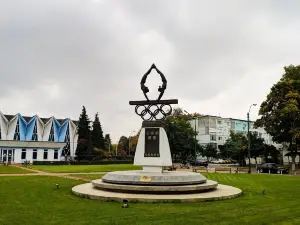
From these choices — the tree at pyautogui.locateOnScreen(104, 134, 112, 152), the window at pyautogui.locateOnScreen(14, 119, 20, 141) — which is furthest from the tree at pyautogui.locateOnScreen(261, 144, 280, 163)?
the tree at pyautogui.locateOnScreen(104, 134, 112, 152)

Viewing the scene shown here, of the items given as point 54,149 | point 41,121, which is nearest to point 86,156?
point 54,149

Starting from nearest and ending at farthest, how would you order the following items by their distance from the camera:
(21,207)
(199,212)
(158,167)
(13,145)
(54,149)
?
(199,212) < (21,207) < (158,167) < (13,145) < (54,149)

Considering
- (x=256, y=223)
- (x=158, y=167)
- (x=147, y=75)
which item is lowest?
(x=256, y=223)

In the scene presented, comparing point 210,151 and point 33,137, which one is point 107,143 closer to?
point 33,137

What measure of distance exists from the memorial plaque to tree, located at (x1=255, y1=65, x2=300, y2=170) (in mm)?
25223

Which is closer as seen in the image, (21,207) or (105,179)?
(21,207)

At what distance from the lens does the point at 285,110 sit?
131 feet

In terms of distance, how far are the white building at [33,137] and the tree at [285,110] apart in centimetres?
4817

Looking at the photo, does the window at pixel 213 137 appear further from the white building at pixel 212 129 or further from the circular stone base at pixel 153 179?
the circular stone base at pixel 153 179

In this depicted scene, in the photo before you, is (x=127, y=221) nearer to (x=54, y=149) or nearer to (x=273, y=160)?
(x=273, y=160)

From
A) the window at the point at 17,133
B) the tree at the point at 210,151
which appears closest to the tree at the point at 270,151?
the tree at the point at 210,151

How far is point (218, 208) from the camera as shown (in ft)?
40.9

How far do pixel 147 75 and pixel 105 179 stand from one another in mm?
7514

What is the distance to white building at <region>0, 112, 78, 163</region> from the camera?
232 feet
